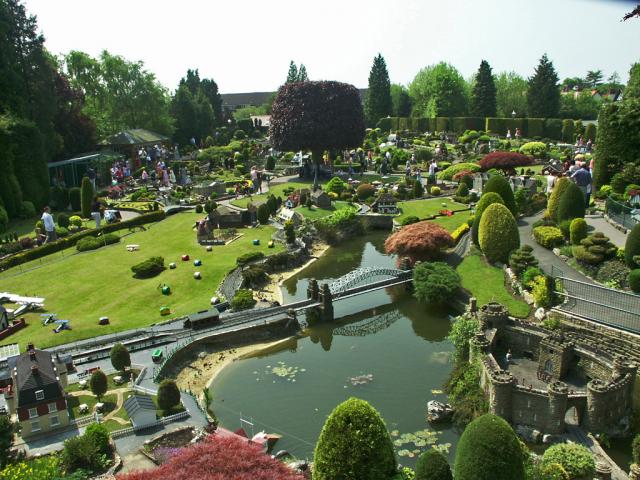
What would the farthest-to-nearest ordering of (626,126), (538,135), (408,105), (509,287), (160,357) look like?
(408,105) → (538,135) → (626,126) → (509,287) → (160,357)

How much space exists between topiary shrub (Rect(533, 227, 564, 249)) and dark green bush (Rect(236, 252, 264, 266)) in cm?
2194

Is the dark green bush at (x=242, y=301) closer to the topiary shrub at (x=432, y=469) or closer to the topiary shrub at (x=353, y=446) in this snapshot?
the topiary shrub at (x=353, y=446)

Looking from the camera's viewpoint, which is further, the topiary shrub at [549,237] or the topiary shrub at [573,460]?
the topiary shrub at [549,237]

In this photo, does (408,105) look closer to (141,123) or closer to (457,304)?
(141,123)

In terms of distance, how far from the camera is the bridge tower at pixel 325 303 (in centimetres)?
3756

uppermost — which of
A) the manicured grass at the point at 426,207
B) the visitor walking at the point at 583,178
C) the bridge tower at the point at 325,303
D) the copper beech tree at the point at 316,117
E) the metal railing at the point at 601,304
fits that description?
the copper beech tree at the point at 316,117

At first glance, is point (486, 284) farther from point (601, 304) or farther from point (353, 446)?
point (353, 446)

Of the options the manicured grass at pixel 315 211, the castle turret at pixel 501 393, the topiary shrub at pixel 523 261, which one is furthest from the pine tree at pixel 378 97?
the castle turret at pixel 501 393

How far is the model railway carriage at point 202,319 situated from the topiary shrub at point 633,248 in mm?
25071

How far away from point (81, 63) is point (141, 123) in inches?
509

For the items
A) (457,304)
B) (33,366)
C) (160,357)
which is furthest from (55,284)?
(457,304)

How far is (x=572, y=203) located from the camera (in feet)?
133

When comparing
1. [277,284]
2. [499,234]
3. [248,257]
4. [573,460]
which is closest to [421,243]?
[499,234]

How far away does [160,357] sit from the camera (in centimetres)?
3005
